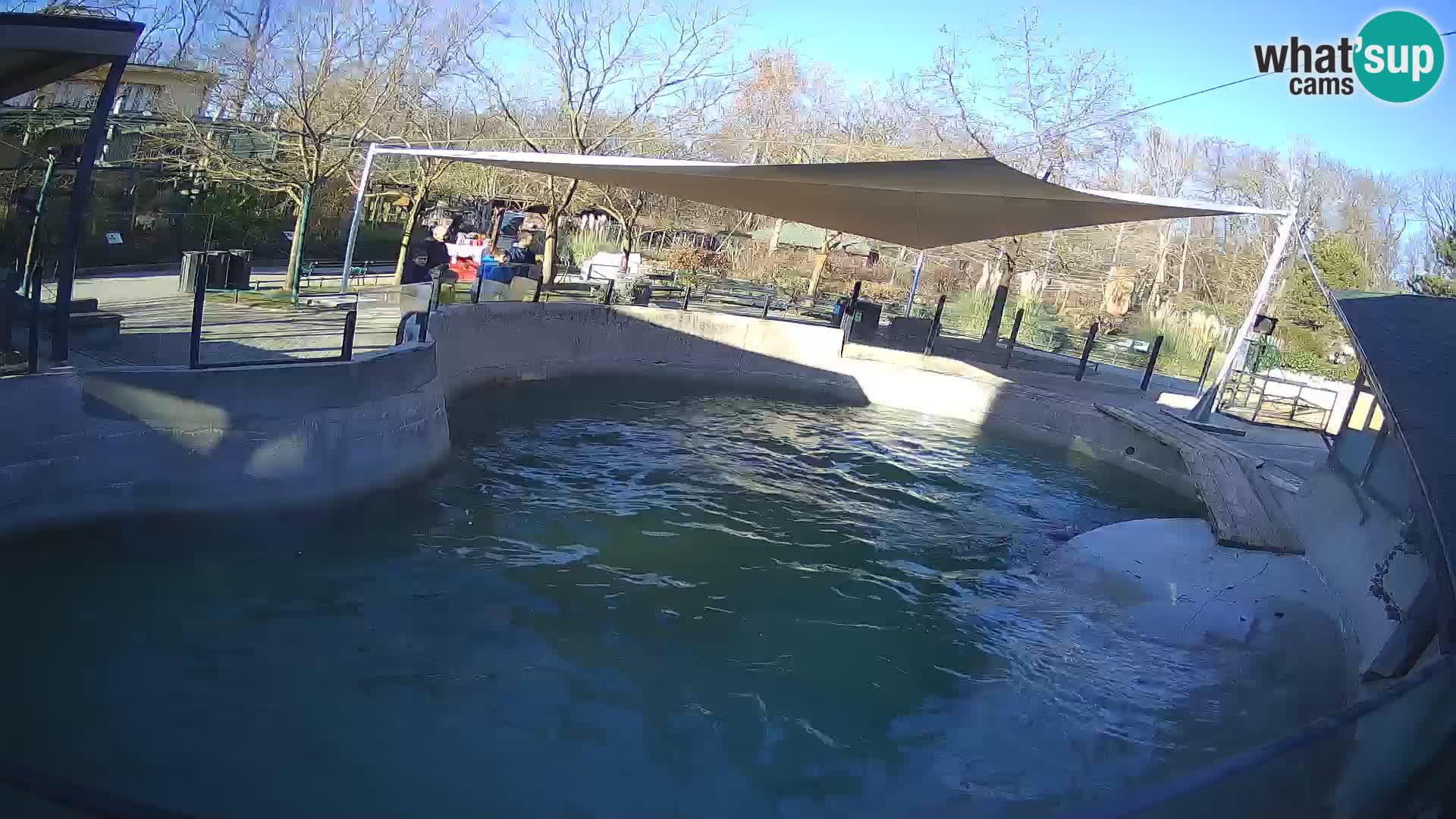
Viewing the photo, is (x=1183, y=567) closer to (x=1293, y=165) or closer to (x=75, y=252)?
(x=75, y=252)

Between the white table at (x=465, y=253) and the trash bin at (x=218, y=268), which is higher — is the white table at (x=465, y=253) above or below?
above

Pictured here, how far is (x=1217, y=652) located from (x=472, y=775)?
14.4 ft

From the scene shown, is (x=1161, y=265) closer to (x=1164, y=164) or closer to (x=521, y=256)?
(x=1164, y=164)

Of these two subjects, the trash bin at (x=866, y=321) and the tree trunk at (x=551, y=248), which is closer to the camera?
the trash bin at (x=866, y=321)

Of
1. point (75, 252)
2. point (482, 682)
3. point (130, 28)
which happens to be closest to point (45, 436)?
point (75, 252)

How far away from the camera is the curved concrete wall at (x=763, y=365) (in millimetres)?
12391

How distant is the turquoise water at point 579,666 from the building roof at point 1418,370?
6.59 ft

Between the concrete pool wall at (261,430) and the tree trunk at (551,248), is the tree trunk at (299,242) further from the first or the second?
the tree trunk at (551,248)

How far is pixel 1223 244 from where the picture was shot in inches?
1400

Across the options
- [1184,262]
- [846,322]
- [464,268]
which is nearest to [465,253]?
[464,268]


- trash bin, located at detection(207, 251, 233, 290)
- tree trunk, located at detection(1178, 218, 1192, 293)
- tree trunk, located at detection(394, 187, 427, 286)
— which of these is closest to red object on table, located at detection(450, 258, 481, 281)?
tree trunk, located at detection(394, 187, 427, 286)

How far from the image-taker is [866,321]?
1619 centimetres

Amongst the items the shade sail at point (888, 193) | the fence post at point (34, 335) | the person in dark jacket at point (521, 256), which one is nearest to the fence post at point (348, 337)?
the fence post at point (34, 335)

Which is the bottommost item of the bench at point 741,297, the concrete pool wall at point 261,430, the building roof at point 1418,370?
the concrete pool wall at point 261,430
